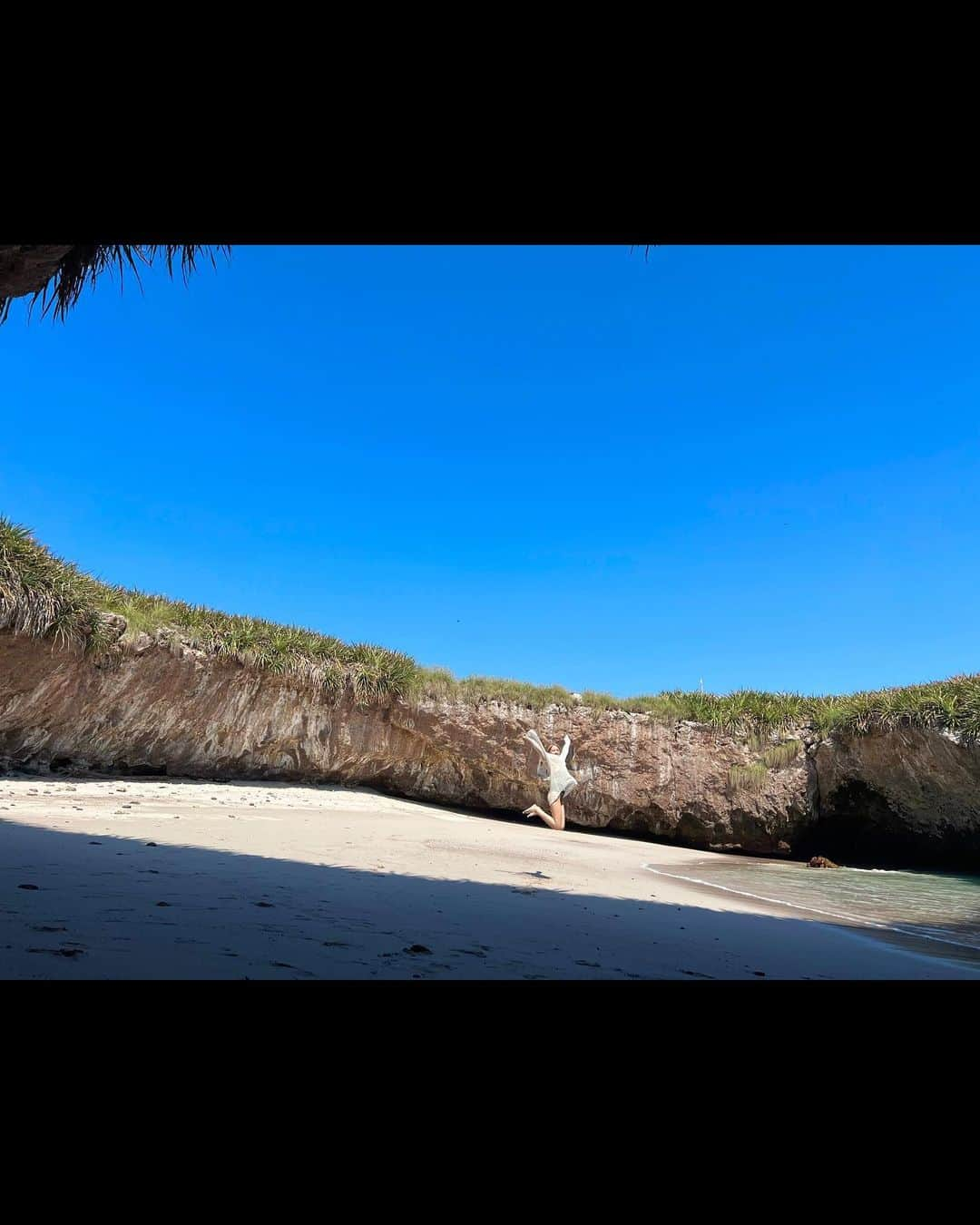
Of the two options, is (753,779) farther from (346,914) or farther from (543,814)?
(346,914)

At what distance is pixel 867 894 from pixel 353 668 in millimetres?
8947

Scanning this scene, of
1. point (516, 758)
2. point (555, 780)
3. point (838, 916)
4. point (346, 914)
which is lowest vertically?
point (838, 916)

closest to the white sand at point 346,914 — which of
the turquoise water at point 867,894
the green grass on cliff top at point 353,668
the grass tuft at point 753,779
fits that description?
the turquoise water at point 867,894

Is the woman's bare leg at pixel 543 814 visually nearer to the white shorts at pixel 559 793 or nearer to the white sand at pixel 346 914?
the white shorts at pixel 559 793

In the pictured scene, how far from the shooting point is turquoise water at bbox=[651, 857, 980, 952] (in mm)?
5395

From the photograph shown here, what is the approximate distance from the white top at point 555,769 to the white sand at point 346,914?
5685 mm

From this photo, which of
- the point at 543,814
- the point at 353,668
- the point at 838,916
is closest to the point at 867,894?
the point at 838,916

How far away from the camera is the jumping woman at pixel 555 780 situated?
12.8m

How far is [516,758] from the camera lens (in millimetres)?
13711

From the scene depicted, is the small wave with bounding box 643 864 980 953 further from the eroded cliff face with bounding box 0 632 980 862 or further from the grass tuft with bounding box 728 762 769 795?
the grass tuft with bounding box 728 762 769 795

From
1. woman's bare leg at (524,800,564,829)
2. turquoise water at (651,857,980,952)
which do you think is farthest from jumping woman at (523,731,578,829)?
turquoise water at (651,857,980,952)
